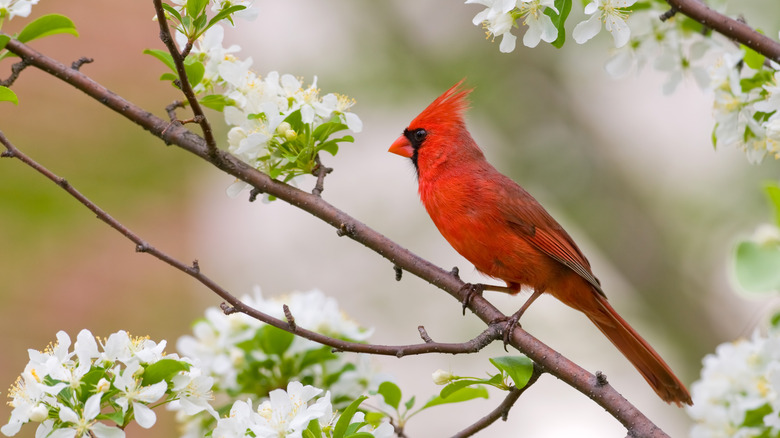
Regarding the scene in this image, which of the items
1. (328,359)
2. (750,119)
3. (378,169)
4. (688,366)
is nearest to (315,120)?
(328,359)

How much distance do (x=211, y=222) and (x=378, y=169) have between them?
1.48 m

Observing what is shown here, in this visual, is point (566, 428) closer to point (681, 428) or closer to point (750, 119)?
point (681, 428)

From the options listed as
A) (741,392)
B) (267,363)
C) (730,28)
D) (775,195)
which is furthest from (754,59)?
(267,363)

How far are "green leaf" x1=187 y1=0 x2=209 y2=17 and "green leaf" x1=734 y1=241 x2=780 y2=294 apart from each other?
1247 millimetres

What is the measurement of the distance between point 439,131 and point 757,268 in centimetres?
130

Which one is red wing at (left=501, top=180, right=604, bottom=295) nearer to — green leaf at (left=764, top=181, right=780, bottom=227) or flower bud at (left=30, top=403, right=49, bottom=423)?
green leaf at (left=764, top=181, right=780, bottom=227)

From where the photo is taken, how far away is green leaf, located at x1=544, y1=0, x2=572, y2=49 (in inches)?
72.1

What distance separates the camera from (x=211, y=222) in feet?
22.9

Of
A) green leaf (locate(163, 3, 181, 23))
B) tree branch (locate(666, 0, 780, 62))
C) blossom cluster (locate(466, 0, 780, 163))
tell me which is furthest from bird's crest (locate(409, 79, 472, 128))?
green leaf (locate(163, 3, 181, 23))

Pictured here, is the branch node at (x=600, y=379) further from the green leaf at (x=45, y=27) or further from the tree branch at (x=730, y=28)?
the green leaf at (x=45, y=27)

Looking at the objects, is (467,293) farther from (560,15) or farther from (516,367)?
(560,15)

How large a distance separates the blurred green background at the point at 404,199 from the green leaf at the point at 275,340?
320cm

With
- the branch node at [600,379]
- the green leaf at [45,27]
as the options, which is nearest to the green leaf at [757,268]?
the branch node at [600,379]

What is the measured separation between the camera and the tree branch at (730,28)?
191 cm
